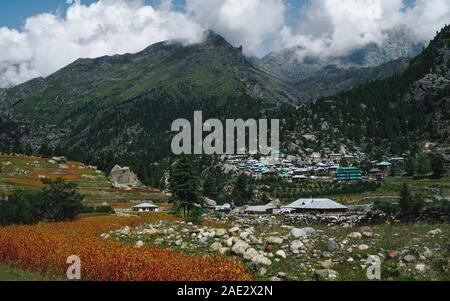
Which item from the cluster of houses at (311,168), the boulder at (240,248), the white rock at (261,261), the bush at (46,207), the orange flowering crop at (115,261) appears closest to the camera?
the orange flowering crop at (115,261)

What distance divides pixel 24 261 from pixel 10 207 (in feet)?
76.0

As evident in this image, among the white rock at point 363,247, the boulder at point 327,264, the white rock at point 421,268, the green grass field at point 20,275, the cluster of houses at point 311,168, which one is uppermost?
the cluster of houses at point 311,168

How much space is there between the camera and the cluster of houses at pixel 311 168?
147587 millimetres

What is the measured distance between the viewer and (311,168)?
172 meters

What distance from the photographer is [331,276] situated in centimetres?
1611

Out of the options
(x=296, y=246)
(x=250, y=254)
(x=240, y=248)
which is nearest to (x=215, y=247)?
(x=240, y=248)

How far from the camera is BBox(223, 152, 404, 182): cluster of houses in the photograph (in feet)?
484

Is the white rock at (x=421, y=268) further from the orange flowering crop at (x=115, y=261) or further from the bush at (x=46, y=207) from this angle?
the bush at (x=46, y=207)

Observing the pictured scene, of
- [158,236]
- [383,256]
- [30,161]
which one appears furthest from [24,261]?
[30,161]

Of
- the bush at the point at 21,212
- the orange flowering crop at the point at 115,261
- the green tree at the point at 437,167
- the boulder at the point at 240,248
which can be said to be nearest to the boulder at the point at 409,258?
the orange flowering crop at the point at 115,261

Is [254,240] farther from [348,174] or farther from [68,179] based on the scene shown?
[348,174]

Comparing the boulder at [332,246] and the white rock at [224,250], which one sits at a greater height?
the boulder at [332,246]

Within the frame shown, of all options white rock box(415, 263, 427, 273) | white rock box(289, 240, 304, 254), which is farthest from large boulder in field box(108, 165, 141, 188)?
white rock box(415, 263, 427, 273)
